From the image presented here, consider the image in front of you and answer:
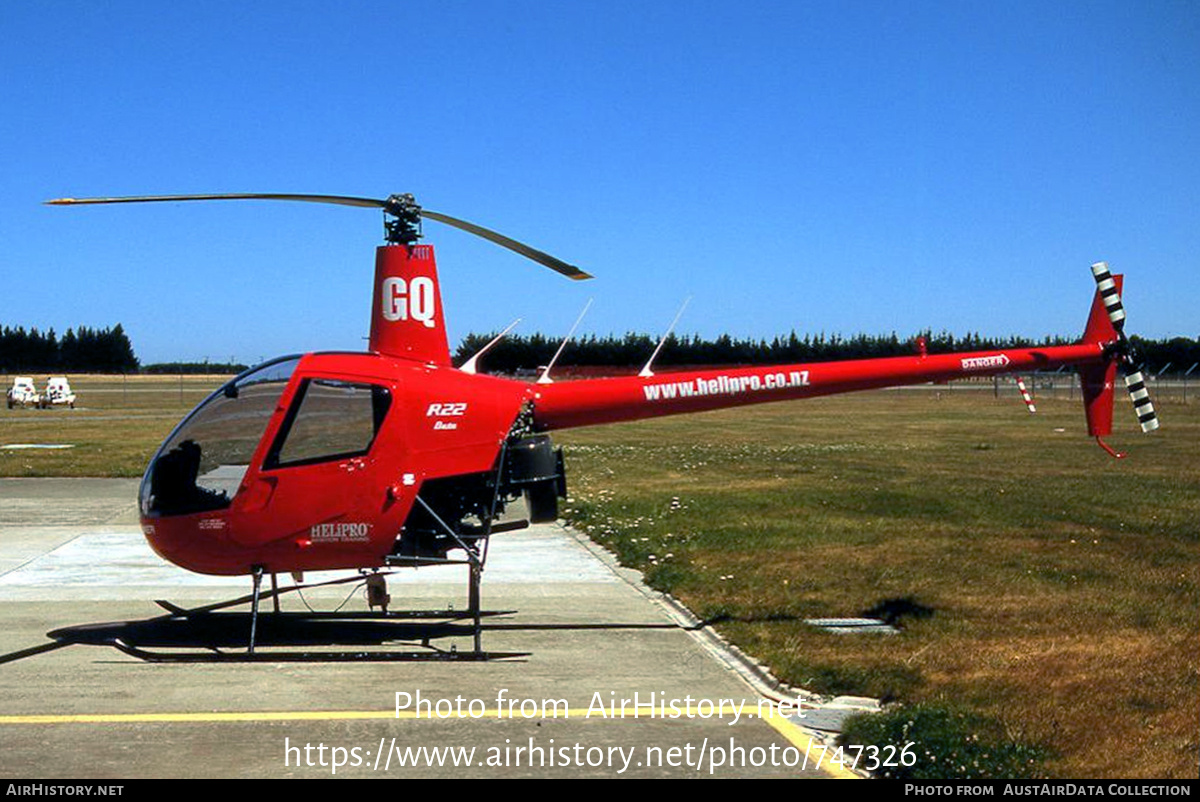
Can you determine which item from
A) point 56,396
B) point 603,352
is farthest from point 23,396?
point 603,352

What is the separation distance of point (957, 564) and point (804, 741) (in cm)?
633

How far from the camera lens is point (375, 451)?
31.0ft

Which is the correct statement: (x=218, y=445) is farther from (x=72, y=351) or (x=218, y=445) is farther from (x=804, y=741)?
(x=72, y=351)

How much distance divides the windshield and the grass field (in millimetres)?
4164

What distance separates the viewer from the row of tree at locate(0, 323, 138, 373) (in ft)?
469

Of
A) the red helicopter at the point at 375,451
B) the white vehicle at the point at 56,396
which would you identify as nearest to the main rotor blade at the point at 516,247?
the red helicopter at the point at 375,451

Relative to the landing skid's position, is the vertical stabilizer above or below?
above

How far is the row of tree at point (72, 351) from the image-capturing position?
5630 inches

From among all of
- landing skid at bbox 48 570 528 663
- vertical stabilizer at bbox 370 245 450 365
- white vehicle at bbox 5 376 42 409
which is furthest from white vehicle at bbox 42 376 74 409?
vertical stabilizer at bbox 370 245 450 365

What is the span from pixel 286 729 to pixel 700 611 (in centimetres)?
454

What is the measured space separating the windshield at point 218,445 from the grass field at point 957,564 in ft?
13.7

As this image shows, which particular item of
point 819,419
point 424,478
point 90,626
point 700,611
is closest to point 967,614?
point 700,611

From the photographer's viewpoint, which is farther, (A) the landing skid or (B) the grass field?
(A) the landing skid

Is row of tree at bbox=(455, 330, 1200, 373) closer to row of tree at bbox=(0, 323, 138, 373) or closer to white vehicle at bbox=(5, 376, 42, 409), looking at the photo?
white vehicle at bbox=(5, 376, 42, 409)
